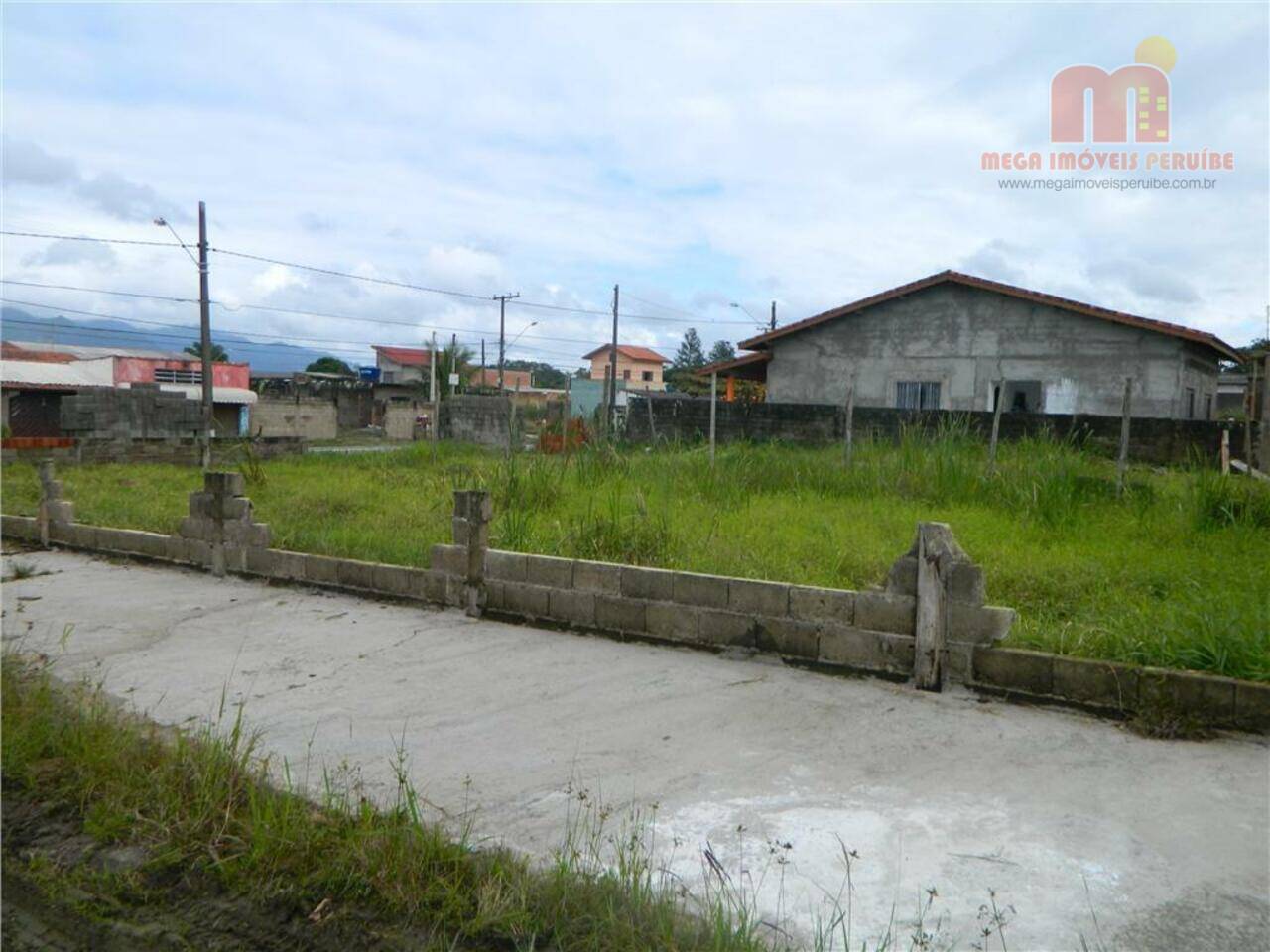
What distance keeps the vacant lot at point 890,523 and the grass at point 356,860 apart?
8.72 ft

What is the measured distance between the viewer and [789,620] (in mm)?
5527

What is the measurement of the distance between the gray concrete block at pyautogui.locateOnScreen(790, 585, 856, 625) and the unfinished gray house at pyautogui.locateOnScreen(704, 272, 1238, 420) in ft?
39.9

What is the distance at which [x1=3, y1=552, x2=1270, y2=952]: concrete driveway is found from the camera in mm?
3115

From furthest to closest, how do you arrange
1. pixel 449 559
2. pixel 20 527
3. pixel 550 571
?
pixel 20 527
pixel 449 559
pixel 550 571

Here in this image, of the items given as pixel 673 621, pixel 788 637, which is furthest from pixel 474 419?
pixel 788 637

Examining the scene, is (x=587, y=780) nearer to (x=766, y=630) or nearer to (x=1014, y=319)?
(x=766, y=630)

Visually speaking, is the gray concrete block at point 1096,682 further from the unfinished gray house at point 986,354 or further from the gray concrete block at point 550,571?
the unfinished gray house at point 986,354

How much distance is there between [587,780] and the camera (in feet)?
13.3

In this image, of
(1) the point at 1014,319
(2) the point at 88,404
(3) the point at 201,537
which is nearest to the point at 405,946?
(3) the point at 201,537

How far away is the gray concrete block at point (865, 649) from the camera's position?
5.16 m

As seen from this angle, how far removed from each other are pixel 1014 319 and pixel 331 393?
103 ft

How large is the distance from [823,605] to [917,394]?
13.6m

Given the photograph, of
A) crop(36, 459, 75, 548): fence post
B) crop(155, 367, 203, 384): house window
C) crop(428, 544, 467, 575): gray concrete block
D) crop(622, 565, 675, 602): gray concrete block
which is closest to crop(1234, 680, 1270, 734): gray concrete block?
crop(622, 565, 675, 602): gray concrete block

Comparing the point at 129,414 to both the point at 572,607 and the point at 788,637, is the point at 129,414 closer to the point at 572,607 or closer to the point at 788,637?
the point at 572,607
